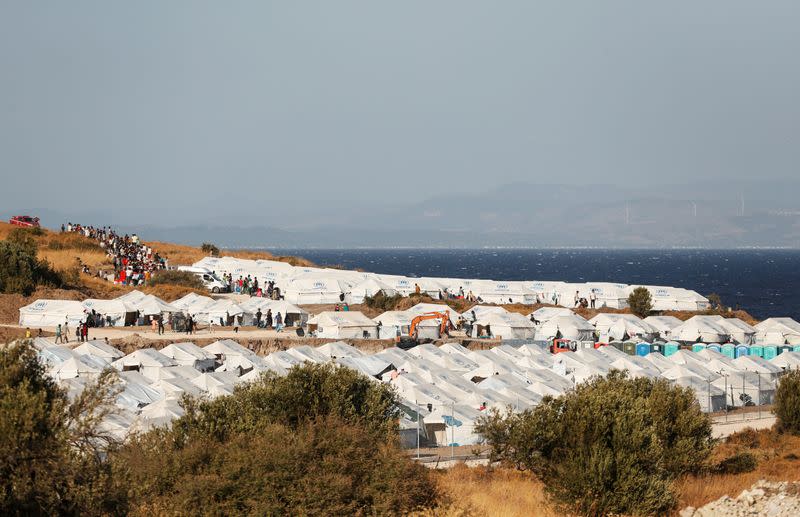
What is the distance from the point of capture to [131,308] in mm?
47406

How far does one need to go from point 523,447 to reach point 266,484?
7372 millimetres

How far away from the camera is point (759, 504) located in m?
20.0

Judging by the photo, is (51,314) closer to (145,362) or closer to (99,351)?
(99,351)

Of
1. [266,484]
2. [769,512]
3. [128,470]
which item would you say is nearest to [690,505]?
[769,512]

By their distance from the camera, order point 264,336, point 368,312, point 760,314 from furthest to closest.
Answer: point 760,314 < point 368,312 < point 264,336

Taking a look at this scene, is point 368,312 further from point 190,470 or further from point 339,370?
point 190,470

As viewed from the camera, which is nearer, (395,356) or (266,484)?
(266,484)

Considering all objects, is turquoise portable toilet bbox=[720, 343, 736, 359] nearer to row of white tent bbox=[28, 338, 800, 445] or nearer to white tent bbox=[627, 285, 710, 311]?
row of white tent bbox=[28, 338, 800, 445]

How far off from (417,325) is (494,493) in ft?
99.3

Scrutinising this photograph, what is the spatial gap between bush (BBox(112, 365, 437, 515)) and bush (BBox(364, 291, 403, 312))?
40392 millimetres

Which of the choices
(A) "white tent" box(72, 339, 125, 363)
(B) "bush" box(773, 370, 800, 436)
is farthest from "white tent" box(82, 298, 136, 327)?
(B) "bush" box(773, 370, 800, 436)

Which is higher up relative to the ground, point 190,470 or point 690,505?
point 190,470

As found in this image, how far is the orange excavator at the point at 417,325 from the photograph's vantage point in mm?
46406

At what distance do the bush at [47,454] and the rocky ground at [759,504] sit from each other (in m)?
11.0
